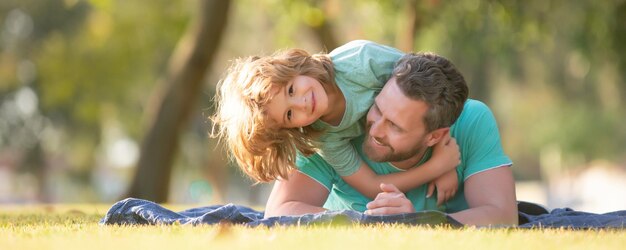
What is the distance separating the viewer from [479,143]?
5180mm

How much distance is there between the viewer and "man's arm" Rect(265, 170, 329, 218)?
5.13 m

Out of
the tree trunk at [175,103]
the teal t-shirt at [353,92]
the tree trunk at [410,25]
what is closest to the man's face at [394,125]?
the teal t-shirt at [353,92]

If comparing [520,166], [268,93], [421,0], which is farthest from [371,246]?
[520,166]

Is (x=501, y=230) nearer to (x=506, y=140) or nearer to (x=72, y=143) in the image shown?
(x=72, y=143)

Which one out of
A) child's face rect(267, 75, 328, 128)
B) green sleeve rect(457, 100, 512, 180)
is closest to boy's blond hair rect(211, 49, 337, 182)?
child's face rect(267, 75, 328, 128)

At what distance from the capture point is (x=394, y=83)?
4.89 meters

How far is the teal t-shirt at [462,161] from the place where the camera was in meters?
5.14

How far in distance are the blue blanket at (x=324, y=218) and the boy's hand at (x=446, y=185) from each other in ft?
1.30

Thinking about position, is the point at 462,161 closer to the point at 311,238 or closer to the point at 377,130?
the point at 377,130

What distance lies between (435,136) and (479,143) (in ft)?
0.90

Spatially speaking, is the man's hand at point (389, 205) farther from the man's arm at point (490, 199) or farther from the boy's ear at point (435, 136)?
the boy's ear at point (435, 136)

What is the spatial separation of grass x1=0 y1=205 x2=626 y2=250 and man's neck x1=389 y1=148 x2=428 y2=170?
818 millimetres

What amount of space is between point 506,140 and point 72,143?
1419 centimetres

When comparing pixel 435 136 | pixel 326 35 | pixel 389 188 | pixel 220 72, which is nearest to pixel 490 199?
pixel 435 136
